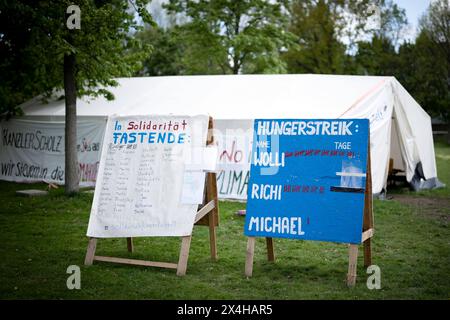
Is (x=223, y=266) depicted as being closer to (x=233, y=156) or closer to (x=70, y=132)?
(x=233, y=156)

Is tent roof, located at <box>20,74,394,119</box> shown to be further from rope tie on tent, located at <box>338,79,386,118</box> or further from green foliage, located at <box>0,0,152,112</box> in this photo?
green foliage, located at <box>0,0,152,112</box>

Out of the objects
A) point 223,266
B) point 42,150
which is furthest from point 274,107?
point 223,266

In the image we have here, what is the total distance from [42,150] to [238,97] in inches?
240

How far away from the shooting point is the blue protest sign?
593 cm

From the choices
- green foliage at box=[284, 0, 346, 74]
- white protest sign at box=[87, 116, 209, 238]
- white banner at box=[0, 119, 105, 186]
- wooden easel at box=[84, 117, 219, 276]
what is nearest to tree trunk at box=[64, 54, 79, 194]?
white banner at box=[0, 119, 105, 186]

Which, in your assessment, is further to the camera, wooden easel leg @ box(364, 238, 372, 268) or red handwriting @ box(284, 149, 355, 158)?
wooden easel leg @ box(364, 238, 372, 268)

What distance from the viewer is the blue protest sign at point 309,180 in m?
5.93

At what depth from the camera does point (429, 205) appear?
1201 centimetres

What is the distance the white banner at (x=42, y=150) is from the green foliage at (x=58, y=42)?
1.78 meters

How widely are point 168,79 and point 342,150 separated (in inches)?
427

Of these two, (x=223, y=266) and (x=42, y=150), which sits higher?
(x=42, y=150)

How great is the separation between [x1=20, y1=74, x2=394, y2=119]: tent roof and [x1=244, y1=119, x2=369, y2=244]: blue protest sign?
21.1 feet

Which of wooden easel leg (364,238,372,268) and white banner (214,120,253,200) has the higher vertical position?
white banner (214,120,253,200)
